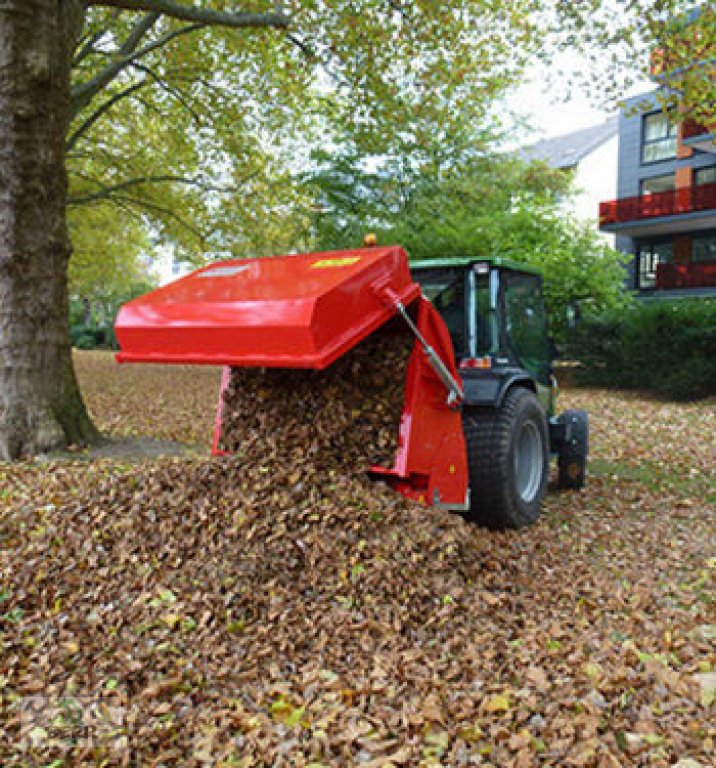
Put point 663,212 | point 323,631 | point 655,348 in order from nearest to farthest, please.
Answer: point 323,631
point 655,348
point 663,212

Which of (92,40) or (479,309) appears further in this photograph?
(92,40)

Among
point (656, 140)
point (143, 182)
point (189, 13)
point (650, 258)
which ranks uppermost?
point (656, 140)

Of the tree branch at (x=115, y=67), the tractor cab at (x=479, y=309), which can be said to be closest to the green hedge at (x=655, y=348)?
the tractor cab at (x=479, y=309)

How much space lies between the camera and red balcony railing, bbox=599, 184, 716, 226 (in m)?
19.7

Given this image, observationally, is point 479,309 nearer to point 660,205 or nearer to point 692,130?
point 660,205

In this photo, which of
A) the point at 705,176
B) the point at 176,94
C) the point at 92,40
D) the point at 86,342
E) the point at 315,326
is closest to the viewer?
the point at 315,326

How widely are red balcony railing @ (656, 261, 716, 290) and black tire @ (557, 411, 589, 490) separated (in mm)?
16254

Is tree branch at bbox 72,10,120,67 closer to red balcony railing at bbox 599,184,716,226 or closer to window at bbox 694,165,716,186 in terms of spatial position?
red balcony railing at bbox 599,184,716,226

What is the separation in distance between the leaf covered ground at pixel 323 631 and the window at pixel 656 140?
21.4 meters

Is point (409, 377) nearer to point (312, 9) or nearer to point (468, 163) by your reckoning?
point (312, 9)

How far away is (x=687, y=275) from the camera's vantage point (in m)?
20.2

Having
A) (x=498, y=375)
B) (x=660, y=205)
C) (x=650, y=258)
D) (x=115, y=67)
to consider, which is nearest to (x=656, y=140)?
(x=660, y=205)

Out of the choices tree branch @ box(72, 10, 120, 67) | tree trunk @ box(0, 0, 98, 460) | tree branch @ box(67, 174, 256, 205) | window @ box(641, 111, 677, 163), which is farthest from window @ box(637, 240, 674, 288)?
tree trunk @ box(0, 0, 98, 460)

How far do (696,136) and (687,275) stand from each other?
3.97 meters
